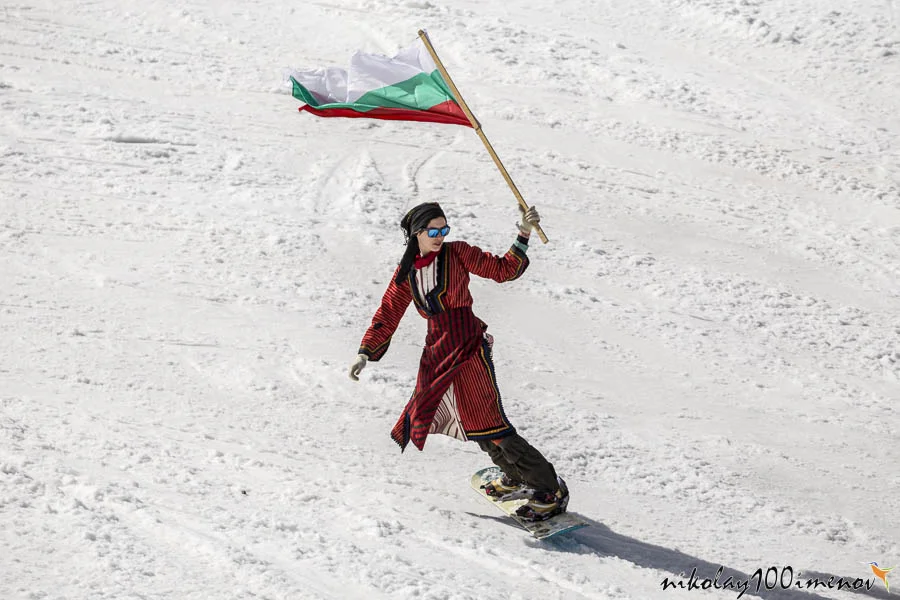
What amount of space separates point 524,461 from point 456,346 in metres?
0.76

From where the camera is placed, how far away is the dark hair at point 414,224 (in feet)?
18.3

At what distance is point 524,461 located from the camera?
584 centimetres

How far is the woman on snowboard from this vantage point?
5727 mm

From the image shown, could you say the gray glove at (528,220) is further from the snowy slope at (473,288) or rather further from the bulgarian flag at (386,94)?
the snowy slope at (473,288)

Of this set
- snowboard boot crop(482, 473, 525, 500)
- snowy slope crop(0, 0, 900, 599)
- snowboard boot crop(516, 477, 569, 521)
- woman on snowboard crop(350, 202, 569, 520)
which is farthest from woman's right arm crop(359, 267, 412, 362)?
snowboard boot crop(516, 477, 569, 521)

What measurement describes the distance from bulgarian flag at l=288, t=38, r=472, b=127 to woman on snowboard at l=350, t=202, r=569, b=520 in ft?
2.53

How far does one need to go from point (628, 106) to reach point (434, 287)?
8047 mm

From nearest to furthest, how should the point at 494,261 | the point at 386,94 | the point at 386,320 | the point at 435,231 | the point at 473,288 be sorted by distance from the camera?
the point at 435,231, the point at 494,261, the point at 386,320, the point at 386,94, the point at 473,288

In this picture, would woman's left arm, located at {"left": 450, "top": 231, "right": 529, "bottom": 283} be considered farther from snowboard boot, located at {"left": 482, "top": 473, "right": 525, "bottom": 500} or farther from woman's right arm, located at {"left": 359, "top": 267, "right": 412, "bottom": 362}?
snowboard boot, located at {"left": 482, "top": 473, "right": 525, "bottom": 500}

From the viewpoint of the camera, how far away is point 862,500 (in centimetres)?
683

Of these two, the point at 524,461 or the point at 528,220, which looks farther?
the point at 524,461

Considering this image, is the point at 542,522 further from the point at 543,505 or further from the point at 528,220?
the point at 528,220

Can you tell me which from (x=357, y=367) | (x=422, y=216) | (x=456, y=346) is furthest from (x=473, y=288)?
(x=422, y=216)

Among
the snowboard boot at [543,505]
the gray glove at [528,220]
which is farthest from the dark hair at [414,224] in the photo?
the snowboard boot at [543,505]
